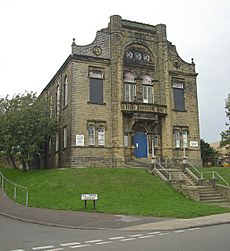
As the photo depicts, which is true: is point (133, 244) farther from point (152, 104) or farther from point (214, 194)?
point (152, 104)

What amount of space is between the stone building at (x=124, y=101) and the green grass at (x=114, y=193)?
5.02 metres

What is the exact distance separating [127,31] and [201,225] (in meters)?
24.7

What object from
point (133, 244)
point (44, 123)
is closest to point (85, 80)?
point (44, 123)

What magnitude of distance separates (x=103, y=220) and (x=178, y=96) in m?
23.1

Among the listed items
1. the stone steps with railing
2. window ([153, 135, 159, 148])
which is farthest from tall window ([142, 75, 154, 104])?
the stone steps with railing

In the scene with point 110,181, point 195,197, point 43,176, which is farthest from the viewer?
point 43,176

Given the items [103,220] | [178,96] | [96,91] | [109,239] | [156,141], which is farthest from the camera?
[178,96]

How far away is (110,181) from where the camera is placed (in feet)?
79.3

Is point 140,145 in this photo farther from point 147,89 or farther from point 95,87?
point 95,87

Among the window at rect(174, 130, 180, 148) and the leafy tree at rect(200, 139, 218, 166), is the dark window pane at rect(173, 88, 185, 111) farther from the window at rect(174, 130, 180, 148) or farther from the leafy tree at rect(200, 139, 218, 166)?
the leafy tree at rect(200, 139, 218, 166)

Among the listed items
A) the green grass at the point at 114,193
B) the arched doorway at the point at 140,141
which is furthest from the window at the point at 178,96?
the green grass at the point at 114,193

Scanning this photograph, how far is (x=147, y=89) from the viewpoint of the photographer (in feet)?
116

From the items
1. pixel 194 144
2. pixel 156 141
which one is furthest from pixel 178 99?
pixel 156 141

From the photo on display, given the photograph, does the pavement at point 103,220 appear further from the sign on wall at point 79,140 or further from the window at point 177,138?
the window at point 177,138
